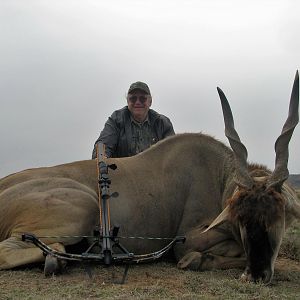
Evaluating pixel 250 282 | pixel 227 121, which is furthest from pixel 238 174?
pixel 250 282

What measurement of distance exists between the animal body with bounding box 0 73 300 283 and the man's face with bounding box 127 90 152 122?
6.20 ft

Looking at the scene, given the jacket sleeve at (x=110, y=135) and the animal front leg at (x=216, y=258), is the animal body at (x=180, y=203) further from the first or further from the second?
the jacket sleeve at (x=110, y=135)

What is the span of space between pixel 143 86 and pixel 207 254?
3.48 meters

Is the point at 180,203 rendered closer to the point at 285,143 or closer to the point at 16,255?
the point at 285,143

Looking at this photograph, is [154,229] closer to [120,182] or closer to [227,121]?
[120,182]

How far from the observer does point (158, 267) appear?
5.12 metres

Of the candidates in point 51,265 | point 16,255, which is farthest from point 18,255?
point 51,265

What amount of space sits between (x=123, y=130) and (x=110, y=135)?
10.2 inches

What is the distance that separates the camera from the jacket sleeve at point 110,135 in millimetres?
7489

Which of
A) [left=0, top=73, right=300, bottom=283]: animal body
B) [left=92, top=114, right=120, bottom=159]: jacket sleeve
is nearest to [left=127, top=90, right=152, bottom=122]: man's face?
[left=92, top=114, right=120, bottom=159]: jacket sleeve

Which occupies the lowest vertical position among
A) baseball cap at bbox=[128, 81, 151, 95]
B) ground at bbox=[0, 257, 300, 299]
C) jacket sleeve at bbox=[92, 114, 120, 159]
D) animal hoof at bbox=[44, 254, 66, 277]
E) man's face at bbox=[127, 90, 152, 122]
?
ground at bbox=[0, 257, 300, 299]

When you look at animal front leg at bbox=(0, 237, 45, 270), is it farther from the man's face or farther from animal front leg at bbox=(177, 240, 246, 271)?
the man's face

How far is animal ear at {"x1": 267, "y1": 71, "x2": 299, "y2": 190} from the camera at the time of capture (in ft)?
15.2

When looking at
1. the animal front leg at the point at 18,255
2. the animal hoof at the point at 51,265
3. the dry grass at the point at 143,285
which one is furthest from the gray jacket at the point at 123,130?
the animal hoof at the point at 51,265
